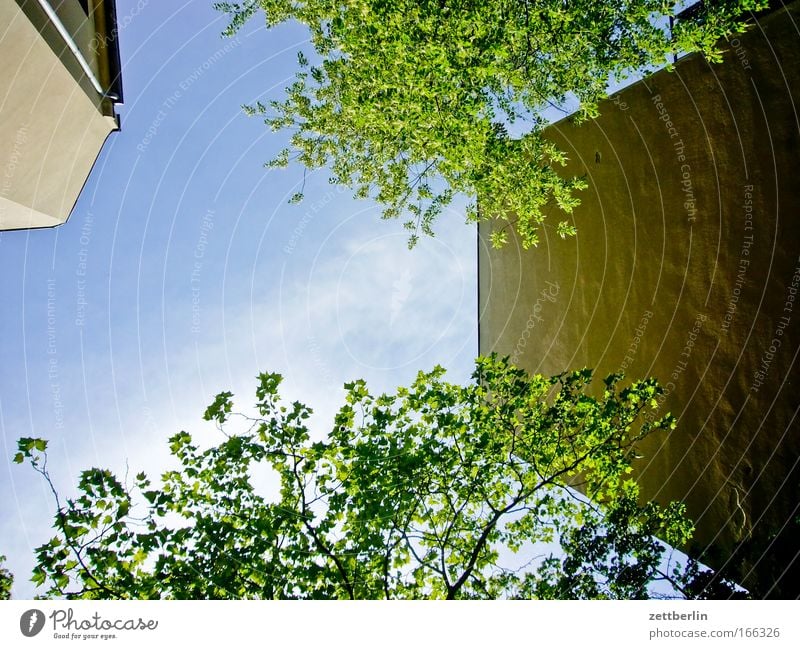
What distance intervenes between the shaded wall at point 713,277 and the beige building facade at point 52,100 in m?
13.9


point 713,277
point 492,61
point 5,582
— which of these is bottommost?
point 5,582

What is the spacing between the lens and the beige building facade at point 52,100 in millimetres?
7453

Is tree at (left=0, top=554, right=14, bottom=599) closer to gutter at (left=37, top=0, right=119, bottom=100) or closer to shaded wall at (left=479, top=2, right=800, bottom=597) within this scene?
gutter at (left=37, top=0, right=119, bottom=100)

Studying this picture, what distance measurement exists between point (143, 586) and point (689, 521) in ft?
38.4

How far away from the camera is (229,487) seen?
346 inches

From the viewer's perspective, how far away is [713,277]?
9.65 metres

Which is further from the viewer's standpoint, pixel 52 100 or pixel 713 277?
pixel 713 277
